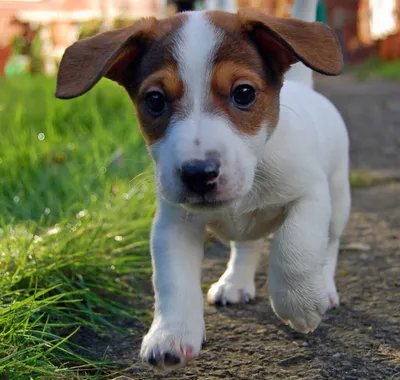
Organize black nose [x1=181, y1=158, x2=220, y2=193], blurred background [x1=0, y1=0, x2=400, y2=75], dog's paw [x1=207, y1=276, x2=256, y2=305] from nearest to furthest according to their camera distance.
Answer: black nose [x1=181, y1=158, x2=220, y2=193] < dog's paw [x1=207, y1=276, x2=256, y2=305] < blurred background [x1=0, y1=0, x2=400, y2=75]

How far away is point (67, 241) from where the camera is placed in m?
3.14

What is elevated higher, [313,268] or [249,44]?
[249,44]

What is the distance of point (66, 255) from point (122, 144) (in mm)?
2323

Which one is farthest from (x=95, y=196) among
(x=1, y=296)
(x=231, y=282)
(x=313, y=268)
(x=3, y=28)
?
(x=3, y=28)

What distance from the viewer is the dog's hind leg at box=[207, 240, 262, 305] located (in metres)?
3.03

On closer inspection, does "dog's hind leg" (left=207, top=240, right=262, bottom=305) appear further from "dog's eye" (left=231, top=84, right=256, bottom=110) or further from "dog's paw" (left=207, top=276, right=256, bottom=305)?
"dog's eye" (left=231, top=84, right=256, bottom=110)

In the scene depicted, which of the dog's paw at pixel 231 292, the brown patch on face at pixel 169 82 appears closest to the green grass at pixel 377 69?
the dog's paw at pixel 231 292

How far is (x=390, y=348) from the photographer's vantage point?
242cm

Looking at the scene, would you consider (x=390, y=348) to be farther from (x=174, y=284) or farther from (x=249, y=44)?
(x=249, y=44)

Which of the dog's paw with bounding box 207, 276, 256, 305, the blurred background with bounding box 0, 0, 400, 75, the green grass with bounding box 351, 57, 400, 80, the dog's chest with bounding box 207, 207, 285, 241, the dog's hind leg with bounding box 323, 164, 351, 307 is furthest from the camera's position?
the blurred background with bounding box 0, 0, 400, 75

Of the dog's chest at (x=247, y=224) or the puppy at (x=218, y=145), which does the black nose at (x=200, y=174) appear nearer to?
the puppy at (x=218, y=145)

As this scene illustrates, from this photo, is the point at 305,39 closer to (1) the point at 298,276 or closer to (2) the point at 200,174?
(2) the point at 200,174

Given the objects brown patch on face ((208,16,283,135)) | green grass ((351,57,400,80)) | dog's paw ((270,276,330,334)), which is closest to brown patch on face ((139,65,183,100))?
brown patch on face ((208,16,283,135))

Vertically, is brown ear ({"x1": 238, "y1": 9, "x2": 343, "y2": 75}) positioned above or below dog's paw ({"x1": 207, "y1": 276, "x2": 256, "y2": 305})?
above
